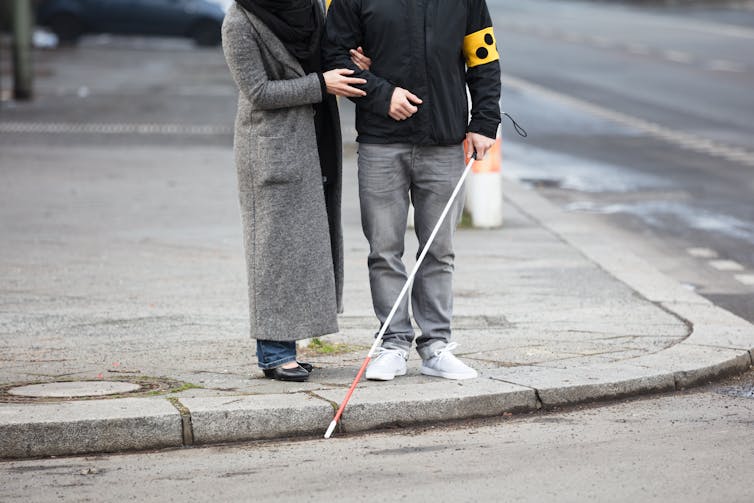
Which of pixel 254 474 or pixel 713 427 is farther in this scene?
pixel 713 427

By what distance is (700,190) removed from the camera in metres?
14.4

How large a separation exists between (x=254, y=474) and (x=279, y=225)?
4.44ft

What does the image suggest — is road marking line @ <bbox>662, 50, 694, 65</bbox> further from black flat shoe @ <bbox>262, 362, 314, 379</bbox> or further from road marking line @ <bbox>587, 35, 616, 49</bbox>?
black flat shoe @ <bbox>262, 362, 314, 379</bbox>

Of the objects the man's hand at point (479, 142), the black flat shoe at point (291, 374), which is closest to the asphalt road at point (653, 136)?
the man's hand at point (479, 142)

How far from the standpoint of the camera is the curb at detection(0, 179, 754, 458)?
5.80m

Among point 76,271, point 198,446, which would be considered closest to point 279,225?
point 198,446

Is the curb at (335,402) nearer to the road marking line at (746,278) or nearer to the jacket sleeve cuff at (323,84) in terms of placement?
the jacket sleeve cuff at (323,84)

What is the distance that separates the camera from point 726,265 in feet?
34.9

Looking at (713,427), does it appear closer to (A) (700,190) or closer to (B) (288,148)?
(B) (288,148)

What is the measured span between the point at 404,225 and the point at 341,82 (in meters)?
0.72

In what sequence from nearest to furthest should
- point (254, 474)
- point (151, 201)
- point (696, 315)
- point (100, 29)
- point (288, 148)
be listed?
point (254, 474) → point (288, 148) → point (696, 315) → point (151, 201) → point (100, 29)

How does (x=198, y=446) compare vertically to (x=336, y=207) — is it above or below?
below

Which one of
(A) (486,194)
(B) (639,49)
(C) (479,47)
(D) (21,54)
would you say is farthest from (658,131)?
(B) (639,49)

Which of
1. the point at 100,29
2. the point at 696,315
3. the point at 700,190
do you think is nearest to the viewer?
the point at 696,315
